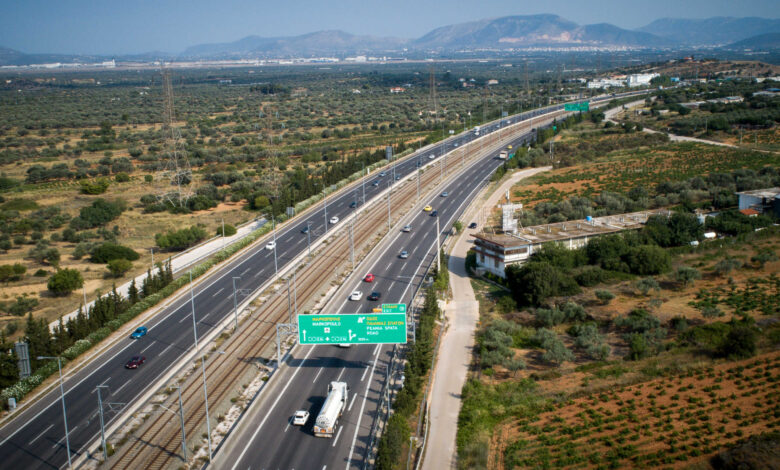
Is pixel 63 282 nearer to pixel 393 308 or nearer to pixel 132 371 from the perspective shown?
pixel 132 371

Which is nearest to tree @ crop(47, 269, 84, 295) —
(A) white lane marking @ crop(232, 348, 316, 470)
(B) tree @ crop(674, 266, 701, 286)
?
(A) white lane marking @ crop(232, 348, 316, 470)

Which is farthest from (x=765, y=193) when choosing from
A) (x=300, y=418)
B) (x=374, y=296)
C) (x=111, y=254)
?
(x=111, y=254)

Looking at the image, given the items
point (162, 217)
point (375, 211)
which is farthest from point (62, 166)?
point (375, 211)

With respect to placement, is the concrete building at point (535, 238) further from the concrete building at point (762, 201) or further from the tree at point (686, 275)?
the concrete building at point (762, 201)

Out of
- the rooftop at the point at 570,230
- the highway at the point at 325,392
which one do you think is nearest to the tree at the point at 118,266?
the highway at the point at 325,392

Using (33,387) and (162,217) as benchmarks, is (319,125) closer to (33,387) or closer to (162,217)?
(162,217)
